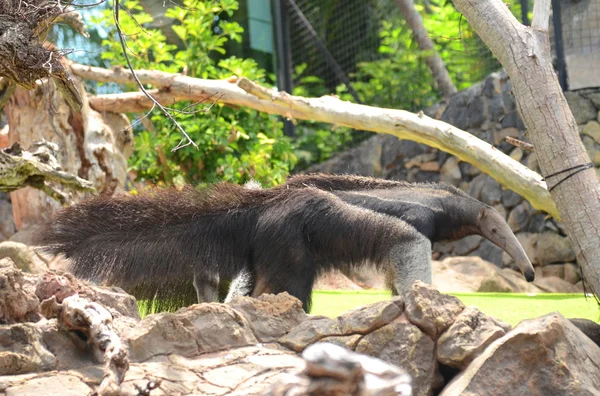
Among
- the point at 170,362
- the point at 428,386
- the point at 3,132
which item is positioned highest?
the point at 3,132

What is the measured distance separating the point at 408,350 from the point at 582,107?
8306 mm

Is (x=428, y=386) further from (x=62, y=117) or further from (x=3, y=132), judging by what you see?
(x=3, y=132)

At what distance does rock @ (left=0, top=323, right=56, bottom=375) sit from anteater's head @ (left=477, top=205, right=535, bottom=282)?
453 centimetres

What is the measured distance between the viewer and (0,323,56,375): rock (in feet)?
11.2

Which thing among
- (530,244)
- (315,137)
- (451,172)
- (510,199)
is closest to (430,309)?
(530,244)

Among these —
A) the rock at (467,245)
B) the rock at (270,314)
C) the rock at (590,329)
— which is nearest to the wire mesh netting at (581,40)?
the rock at (467,245)

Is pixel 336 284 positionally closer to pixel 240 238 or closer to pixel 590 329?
pixel 240 238

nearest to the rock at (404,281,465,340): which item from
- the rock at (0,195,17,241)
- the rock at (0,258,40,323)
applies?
the rock at (0,258,40,323)

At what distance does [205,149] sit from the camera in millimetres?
10742

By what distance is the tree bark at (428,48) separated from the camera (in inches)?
530

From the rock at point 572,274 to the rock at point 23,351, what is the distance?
351 inches

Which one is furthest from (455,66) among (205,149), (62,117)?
(62,117)

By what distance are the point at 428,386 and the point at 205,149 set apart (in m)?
7.19

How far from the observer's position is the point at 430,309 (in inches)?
162
